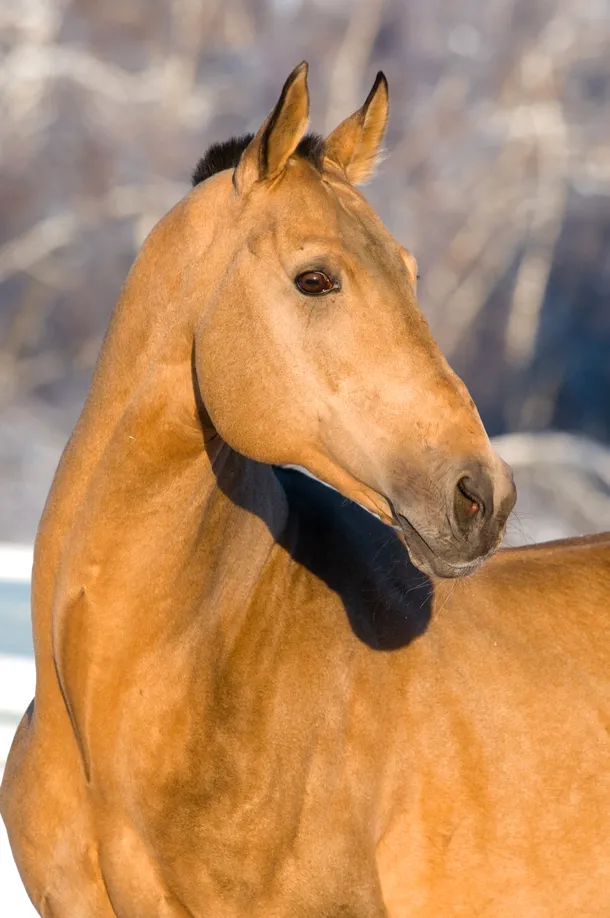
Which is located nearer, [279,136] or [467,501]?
[467,501]

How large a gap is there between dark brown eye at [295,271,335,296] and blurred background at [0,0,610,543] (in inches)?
172

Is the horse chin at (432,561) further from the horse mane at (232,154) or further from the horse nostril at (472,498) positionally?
the horse mane at (232,154)

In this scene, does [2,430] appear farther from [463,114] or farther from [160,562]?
[160,562]

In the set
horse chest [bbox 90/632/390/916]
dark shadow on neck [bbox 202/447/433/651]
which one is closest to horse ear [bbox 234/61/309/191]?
dark shadow on neck [bbox 202/447/433/651]

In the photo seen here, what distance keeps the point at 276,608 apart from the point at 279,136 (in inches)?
32.2

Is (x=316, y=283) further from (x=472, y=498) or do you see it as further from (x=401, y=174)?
(x=401, y=174)

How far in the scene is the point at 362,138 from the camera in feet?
7.02

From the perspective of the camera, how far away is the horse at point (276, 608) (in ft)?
5.64

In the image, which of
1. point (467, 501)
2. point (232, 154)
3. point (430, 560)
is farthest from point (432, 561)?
point (232, 154)

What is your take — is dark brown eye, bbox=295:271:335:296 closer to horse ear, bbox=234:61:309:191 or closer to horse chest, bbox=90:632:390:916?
horse ear, bbox=234:61:309:191

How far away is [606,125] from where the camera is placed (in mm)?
6520

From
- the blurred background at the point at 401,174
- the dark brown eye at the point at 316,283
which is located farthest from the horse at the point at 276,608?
the blurred background at the point at 401,174

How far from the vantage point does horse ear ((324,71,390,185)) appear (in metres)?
2.11

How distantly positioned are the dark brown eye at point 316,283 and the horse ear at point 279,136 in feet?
0.71
